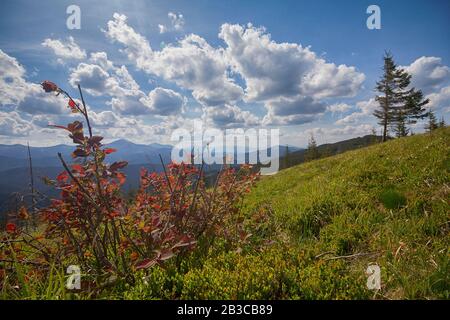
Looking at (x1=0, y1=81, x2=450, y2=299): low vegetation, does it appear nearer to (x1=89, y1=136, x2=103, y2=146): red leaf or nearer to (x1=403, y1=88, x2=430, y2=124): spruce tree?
(x1=89, y1=136, x2=103, y2=146): red leaf

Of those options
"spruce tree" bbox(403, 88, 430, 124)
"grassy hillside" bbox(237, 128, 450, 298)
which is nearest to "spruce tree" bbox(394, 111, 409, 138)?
"spruce tree" bbox(403, 88, 430, 124)

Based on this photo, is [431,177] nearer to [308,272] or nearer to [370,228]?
[370,228]

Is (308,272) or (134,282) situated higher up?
(308,272)

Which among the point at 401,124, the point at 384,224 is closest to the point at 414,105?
the point at 401,124

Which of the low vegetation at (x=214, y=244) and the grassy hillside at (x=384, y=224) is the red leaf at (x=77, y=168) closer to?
the low vegetation at (x=214, y=244)

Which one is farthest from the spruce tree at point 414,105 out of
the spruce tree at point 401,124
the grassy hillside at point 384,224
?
the grassy hillside at point 384,224

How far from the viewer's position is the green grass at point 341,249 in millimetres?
2715

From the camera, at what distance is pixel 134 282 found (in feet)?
10.3

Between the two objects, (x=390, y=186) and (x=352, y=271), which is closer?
(x=352, y=271)

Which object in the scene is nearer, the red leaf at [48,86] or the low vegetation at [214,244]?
the red leaf at [48,86]

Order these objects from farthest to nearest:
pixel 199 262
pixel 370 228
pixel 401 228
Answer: pixel 370 228 < pixel 401 228 < pixel 199 262

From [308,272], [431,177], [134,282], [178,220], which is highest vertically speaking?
[431,177]

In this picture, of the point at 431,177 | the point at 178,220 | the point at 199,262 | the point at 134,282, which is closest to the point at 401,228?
the point at 431,177
